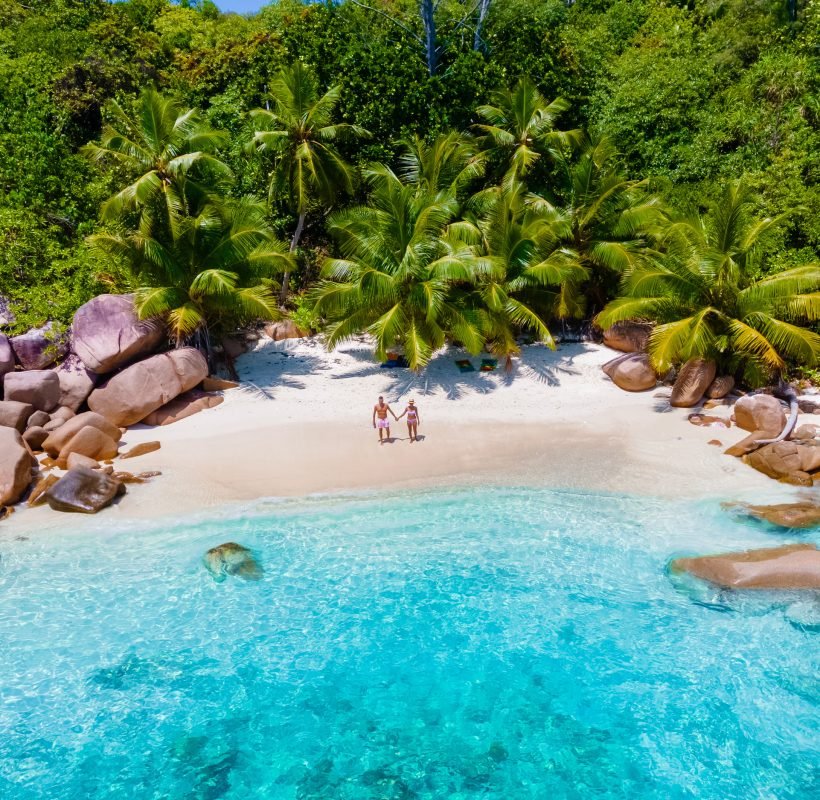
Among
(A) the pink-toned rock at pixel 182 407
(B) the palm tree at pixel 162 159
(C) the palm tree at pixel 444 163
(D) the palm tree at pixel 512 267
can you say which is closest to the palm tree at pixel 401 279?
(D) the palm tree at pixel 512 267

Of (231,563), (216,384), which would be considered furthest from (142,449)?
(231,563)

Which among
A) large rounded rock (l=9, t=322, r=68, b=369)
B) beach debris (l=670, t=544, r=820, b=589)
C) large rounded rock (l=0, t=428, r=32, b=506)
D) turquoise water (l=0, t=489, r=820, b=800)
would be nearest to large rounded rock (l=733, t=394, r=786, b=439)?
turquoise water (l=0, t=489, r=820, b=800)

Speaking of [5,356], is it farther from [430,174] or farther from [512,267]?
[512,267]

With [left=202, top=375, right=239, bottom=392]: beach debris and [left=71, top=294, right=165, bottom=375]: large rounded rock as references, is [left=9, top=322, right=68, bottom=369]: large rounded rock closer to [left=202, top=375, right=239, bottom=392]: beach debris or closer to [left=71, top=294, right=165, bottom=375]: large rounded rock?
[left=71, top=294, right=165, bottom=375]: large rounded rock

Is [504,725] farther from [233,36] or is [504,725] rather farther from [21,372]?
[233,36]

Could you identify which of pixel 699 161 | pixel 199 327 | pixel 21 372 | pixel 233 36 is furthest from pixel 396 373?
pixel 233 36
